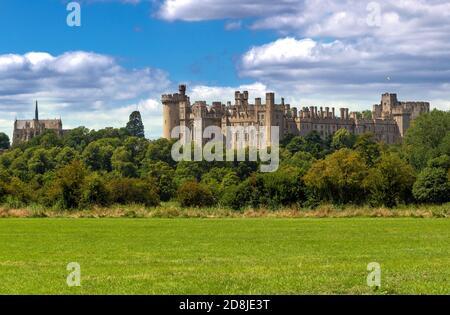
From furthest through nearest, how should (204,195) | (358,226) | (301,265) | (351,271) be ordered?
(204,195) → (358,226) → (301,265) → (351,271)

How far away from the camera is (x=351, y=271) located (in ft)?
51.0

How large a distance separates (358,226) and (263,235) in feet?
20.4

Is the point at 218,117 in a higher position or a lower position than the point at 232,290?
higher

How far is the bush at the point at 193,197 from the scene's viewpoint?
54.4 meters

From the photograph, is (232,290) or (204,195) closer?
(232,290)

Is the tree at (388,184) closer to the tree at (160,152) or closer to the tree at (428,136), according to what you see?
the tree at (428,136)

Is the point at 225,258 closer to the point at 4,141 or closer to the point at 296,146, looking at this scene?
the point at 296,146

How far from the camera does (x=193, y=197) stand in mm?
55250

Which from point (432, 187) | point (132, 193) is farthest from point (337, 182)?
point (132, 193)

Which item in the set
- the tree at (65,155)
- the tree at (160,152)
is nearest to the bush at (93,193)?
the tree at (65,155)

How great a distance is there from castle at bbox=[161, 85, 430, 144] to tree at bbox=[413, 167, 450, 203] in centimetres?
8917

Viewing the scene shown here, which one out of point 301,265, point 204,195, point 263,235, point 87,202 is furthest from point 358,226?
point 204,195
